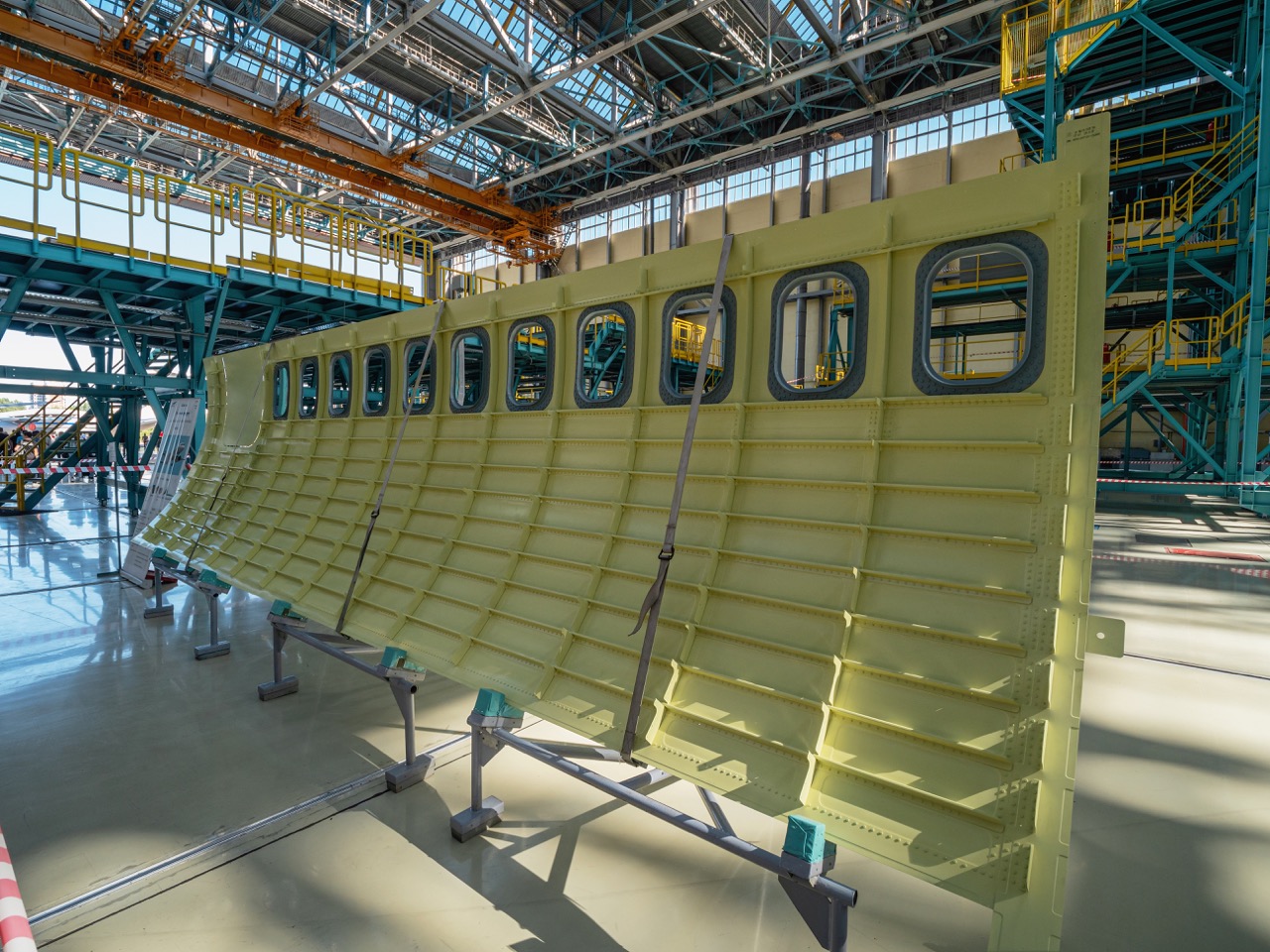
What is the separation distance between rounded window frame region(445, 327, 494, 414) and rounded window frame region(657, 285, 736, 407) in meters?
1.91

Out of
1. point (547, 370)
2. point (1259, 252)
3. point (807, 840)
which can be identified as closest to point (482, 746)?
point (807, 840)

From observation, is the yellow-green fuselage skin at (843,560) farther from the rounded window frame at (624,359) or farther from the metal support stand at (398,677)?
the metal support stand at (398,677)

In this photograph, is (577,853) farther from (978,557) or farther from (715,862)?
(978,557)

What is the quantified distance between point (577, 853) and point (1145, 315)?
21815mm

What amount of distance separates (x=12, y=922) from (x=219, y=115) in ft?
66.2

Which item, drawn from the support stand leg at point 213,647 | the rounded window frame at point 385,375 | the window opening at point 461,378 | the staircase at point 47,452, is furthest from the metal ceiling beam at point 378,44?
the support stand leg at point 213,647

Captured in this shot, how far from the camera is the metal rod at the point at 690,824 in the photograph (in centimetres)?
236

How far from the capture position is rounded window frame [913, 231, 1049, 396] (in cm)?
291

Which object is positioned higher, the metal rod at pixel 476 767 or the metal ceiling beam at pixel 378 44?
the metal ceiling beam at pixel 378 44

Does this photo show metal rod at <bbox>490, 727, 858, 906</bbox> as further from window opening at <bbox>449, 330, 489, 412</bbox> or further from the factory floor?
window opening at <bbox>449, 330, 489, 412</bbox>

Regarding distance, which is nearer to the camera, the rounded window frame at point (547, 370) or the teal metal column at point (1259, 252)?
the rounded window frame at point (547, 370)

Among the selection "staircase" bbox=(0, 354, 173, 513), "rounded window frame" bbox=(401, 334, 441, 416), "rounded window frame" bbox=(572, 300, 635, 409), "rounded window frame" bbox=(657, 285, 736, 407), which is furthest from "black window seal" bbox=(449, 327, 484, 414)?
"staircase" bbox=(0, 354, 173, 513)

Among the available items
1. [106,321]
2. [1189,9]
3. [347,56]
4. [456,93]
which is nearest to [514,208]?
[456,93]

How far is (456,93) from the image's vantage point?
20.0 m
